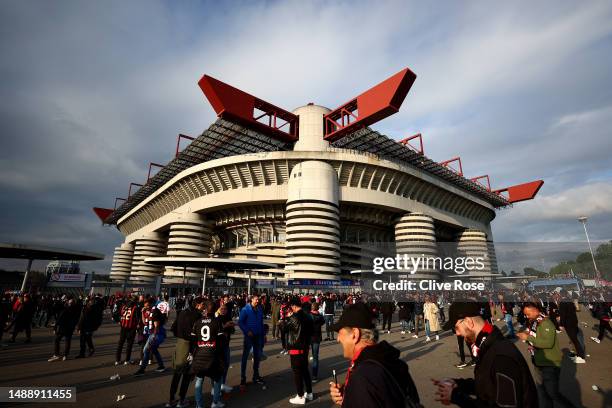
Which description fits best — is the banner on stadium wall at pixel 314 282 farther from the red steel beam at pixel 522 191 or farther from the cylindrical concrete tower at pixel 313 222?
the red steel beam at pixel 522 191

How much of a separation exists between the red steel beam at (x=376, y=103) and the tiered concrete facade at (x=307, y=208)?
328cm

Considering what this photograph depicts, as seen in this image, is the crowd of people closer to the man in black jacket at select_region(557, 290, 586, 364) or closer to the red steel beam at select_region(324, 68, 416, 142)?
the man in black jacket at select_region(557, 290, 586, 364)

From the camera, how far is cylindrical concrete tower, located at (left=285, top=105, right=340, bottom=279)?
108 feet

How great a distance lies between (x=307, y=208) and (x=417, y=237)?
15.0 meters

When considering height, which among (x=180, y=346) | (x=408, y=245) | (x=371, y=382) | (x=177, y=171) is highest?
(x=177, y=171)

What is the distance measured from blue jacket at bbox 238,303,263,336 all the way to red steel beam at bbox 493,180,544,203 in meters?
56.9

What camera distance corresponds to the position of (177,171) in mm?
45719

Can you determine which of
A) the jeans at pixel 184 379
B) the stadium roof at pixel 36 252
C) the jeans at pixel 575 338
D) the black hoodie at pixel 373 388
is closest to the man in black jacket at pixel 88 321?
the jeans at pixel 184 379

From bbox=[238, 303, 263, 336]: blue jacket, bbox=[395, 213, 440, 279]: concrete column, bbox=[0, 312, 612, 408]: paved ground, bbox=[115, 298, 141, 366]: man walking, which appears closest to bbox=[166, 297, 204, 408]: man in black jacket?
bbox=[0, 312, 612, 408]: paved ground

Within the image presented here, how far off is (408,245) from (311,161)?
52.1ft

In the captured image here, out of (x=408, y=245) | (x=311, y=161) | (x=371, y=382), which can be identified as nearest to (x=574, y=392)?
(x=371, y=382)

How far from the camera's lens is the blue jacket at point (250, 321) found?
6.95 metres

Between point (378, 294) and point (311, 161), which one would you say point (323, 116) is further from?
point (378, 294)

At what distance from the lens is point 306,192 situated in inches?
1345
